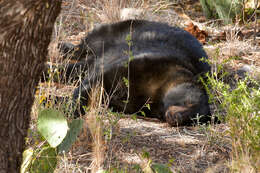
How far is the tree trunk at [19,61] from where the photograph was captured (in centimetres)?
156

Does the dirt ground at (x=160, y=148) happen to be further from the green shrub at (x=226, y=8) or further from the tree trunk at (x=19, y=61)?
the green shrub at (x=226, y=8)

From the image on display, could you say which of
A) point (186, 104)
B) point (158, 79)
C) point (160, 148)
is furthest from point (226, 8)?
point (160, 148)

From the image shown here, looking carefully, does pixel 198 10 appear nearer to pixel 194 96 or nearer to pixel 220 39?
pixel 220 39

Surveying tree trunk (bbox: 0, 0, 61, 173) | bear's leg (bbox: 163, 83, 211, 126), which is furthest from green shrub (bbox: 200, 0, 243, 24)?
tree trunk (bbox: 0, 0, 61, 173)

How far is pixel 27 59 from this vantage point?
5.42ft

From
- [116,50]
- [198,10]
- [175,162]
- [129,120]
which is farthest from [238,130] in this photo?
[198,10]

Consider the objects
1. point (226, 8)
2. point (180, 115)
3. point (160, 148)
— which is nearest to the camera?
point (160, 148)

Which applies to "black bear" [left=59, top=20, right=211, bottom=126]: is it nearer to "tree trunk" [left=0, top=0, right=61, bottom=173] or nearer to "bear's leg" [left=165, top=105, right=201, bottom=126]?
"bear's leg" [left=165, top=105, right=201, bottom=126]

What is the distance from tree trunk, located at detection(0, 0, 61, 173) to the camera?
1.56 metres

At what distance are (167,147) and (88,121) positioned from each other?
69cm

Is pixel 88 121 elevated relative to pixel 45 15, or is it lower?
lower

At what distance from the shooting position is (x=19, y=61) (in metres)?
1.63

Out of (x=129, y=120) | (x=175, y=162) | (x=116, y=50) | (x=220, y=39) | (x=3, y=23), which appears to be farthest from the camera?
(x=220, y=39)

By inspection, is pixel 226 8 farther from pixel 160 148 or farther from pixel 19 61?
pixel 19 61
